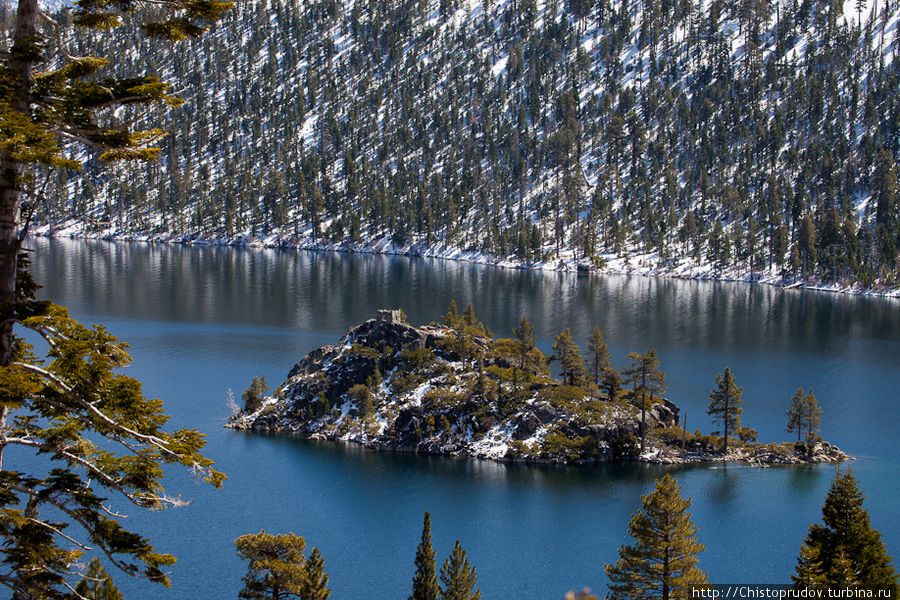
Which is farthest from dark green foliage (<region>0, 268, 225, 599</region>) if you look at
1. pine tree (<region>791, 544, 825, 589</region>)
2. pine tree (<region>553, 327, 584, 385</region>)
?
pine tree (<region>553, 327, 584, 385</region>)

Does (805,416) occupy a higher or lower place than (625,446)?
higher

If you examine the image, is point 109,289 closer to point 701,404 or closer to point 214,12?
point 701,404

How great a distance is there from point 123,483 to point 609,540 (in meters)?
66.4

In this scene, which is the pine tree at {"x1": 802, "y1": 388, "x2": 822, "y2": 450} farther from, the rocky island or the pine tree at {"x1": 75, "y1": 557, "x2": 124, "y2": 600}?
the pine tree at {"x1": 75, "y1": 557, "x2": 124, "y2": 600}

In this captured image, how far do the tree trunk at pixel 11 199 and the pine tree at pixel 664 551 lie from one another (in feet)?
127

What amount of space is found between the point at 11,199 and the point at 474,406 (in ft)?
298

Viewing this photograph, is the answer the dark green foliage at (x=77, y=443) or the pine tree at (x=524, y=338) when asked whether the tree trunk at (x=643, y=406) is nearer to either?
the pine tree at (x=524, y=338)

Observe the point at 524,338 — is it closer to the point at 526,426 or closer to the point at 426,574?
the point at 526,426

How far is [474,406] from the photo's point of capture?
4055 inches

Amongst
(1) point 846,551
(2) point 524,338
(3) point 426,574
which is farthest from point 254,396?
(1) point 846,551

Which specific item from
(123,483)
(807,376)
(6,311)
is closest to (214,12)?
(6,311)

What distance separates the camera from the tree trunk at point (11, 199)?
554 inches

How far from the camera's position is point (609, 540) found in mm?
74750

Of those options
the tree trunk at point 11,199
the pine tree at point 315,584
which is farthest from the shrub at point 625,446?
the tree trunk at point 11,199
